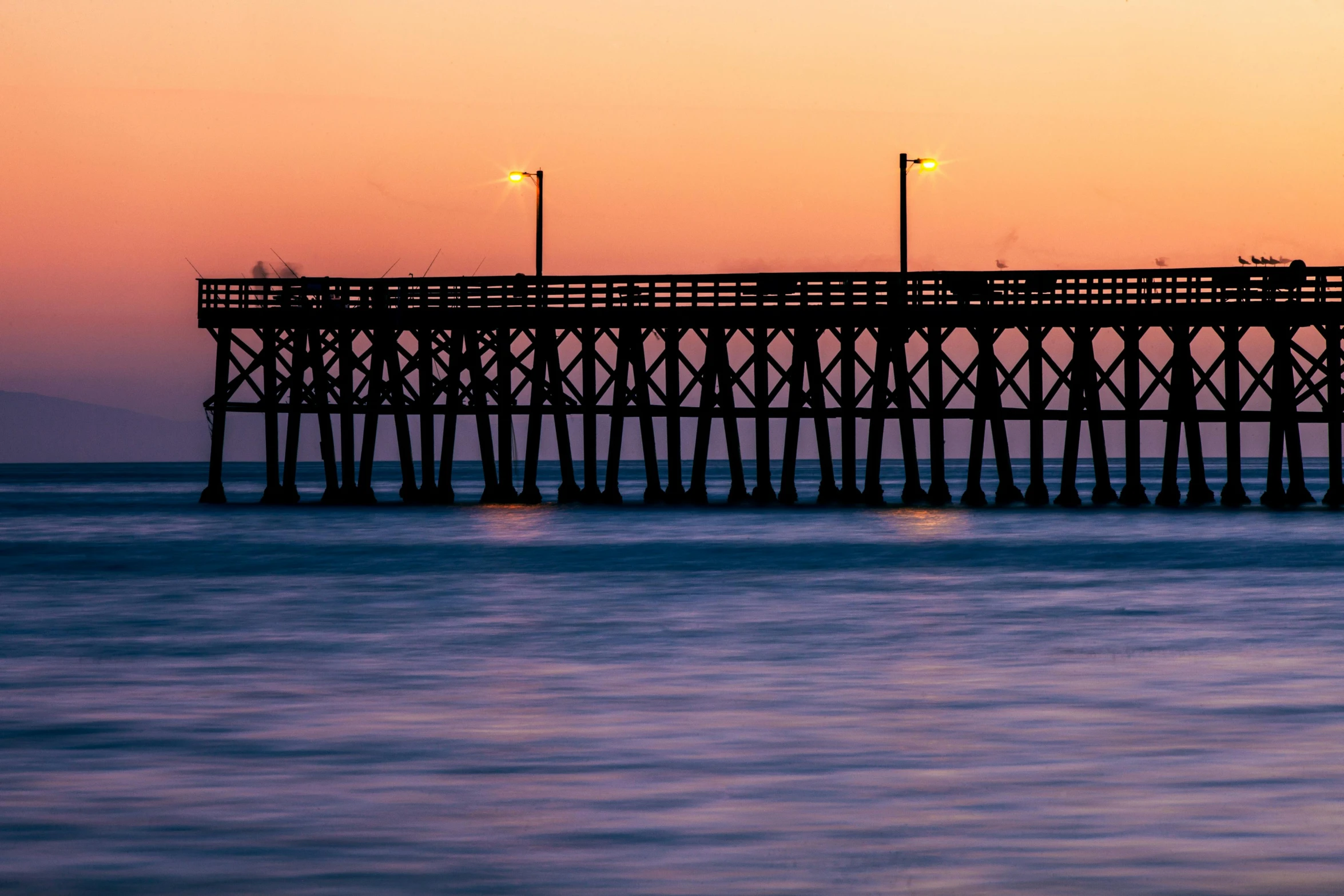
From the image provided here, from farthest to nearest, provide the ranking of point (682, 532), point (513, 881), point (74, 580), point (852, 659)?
point (682, 532) → point (74, 580) → point (852, 659) → point (513, 881)

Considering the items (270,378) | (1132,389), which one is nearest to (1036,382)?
(1132,389)

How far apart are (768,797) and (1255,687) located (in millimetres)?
5272

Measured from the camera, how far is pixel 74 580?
26234 mm

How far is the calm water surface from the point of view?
8.19 meters

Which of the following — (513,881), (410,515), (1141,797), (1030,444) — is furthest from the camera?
(410,515)

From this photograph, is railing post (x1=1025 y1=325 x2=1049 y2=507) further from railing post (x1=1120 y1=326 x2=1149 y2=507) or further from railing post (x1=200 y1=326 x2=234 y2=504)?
railing post (x1=200 y1=326 x2=234 y2=504)

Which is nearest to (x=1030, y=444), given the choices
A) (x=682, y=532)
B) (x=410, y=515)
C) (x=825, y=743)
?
(x=682, y=532)

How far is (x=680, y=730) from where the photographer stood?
1177 cm

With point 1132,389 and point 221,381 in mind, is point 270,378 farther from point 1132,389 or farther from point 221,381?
point 1132,389

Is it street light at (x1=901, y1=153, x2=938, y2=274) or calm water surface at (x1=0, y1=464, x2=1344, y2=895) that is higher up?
street light at (x1=901, y1=153, x2=938, y2=274)

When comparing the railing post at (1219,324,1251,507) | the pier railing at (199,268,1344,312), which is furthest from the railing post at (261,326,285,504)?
the railing post at (1219,324,1251,507)

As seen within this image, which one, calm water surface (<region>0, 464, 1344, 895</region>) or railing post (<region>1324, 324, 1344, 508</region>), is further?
railing post (<region>1324, 324, 1344, 508</region>)

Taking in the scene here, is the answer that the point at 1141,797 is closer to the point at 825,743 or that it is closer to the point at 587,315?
the point at 825,743

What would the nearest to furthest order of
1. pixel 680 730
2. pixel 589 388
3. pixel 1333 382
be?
pixel 680 730 < pixel 1333 382 < pixel 589 388
